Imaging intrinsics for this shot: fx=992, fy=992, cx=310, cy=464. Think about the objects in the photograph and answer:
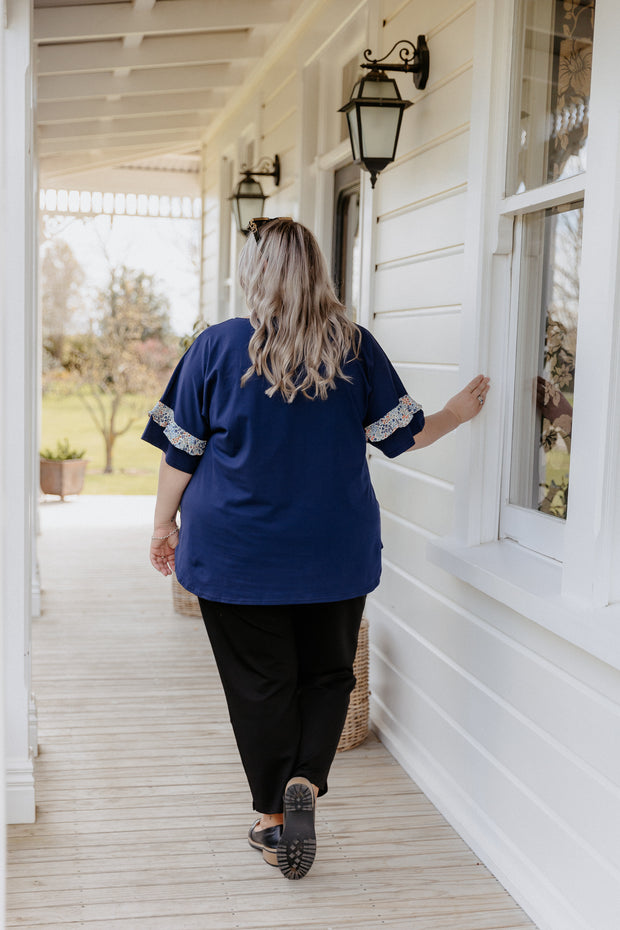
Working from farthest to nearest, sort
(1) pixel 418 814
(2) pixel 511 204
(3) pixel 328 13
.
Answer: (3) pixel 328 13 → (1) pixel 418 814 → (2) pixel 511 204

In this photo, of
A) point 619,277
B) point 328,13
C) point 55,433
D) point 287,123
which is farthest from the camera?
point 55,433

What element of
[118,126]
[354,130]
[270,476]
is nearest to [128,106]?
[118,126]

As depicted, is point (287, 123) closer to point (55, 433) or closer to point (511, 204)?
point (511, 204)

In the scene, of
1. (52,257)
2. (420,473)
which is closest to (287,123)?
(420,473)

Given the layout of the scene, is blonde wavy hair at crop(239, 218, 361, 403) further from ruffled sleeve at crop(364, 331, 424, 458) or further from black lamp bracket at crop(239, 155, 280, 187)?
black lamp bracket at crop(239, 155, 280, 187)

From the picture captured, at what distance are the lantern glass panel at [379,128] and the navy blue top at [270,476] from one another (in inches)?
42.2

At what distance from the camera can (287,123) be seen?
5328mm

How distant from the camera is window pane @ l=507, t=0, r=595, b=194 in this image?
2264mm

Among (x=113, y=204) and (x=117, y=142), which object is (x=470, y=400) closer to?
(x=117, y=142)

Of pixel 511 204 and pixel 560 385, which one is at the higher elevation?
pixel 511 204

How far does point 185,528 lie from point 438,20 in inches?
69.3

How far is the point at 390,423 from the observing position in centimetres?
243

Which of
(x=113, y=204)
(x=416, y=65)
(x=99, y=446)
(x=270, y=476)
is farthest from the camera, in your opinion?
(x=99, y=446)

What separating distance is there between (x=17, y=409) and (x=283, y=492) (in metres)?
0.86
